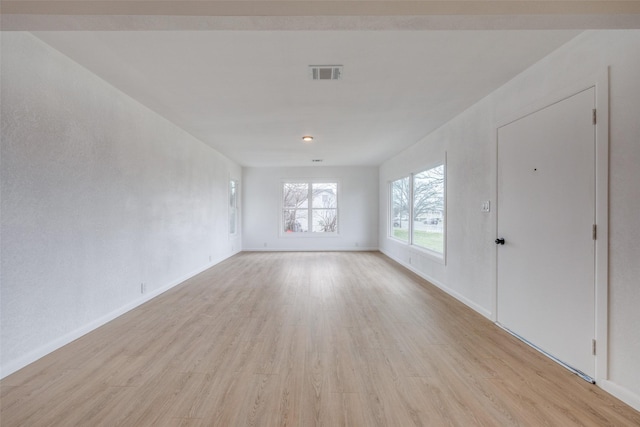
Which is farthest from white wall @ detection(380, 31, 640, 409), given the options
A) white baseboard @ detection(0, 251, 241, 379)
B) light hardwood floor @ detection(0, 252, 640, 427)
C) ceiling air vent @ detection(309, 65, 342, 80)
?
white baseboard @ detection(0, 251, 241, 379)

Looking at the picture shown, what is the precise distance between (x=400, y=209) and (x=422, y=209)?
1367 mm

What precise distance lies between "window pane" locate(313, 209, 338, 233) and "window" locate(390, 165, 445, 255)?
2084 millimetres

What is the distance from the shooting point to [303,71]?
248 cm

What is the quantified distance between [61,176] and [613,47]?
425 cm

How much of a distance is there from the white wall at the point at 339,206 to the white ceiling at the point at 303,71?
393 centimetres

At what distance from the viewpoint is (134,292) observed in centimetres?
334

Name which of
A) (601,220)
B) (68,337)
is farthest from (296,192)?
(601,220)

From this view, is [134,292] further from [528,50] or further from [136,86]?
[528,50]

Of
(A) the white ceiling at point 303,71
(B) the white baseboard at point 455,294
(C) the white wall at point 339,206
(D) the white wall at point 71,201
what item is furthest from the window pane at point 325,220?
(D) the white wall at point 71,201

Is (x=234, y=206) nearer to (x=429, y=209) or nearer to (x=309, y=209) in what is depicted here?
(x=309, y=209)

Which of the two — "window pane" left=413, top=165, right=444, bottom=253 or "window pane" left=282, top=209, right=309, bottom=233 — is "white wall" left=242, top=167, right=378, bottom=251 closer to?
"window pane" left=282, top=209, right=309, bottom=233

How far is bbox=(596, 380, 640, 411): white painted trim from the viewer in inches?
65.4

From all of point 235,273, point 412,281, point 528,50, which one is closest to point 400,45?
point 528,50

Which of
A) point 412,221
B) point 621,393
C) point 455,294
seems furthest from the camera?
point 412,221
